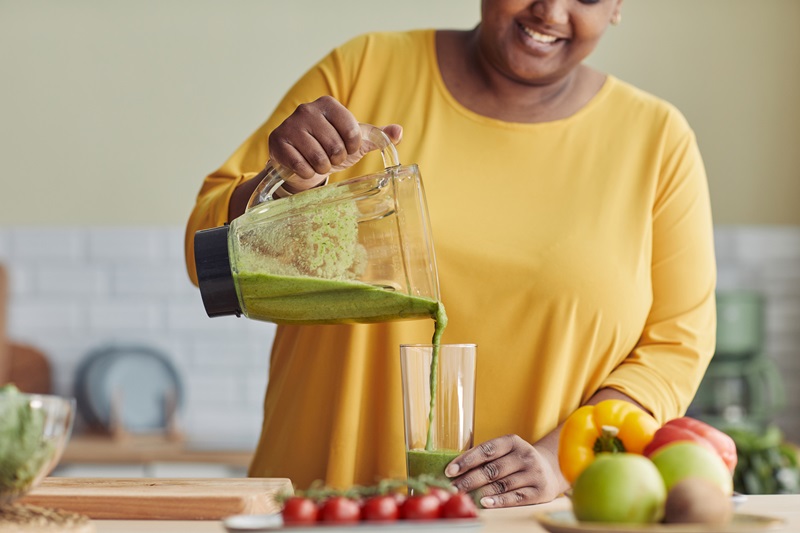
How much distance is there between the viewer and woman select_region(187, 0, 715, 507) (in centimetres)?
144

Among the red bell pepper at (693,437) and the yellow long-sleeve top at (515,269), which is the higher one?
the yellow long-sleeve top at (515,269)

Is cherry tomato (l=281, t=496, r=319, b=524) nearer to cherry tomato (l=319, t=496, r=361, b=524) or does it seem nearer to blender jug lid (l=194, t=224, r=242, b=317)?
cherry tomato (l=319, t=496, r=361, b=524)

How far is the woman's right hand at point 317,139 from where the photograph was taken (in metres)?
1.17

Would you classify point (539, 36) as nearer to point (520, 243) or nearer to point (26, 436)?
point (520, 243)

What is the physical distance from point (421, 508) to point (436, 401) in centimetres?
28

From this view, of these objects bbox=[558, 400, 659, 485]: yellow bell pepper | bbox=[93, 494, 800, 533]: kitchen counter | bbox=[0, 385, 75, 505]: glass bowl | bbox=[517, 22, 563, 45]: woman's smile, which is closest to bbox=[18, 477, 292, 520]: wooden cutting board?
bbox=[93, 494, 800, 533]: kitchen counter

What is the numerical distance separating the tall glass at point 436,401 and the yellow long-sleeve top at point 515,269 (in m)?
0.29

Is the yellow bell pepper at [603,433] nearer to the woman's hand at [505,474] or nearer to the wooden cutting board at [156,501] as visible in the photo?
the woman's hand at [505,474]

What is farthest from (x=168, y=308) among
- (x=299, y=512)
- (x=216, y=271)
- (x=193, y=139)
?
(x=299, y=512)

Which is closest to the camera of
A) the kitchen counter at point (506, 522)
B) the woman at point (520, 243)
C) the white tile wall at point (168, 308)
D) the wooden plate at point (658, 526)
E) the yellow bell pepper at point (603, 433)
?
the wooden plate at point (658, 526)

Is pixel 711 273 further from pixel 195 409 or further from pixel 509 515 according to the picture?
pixel 195 409

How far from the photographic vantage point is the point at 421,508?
0.86 m

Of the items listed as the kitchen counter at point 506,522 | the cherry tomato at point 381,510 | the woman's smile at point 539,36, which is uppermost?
the woman's smile at point 539,36

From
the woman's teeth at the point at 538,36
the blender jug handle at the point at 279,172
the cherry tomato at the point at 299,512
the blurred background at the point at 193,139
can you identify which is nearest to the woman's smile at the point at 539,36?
the woman's teeth at the point at 538,36
